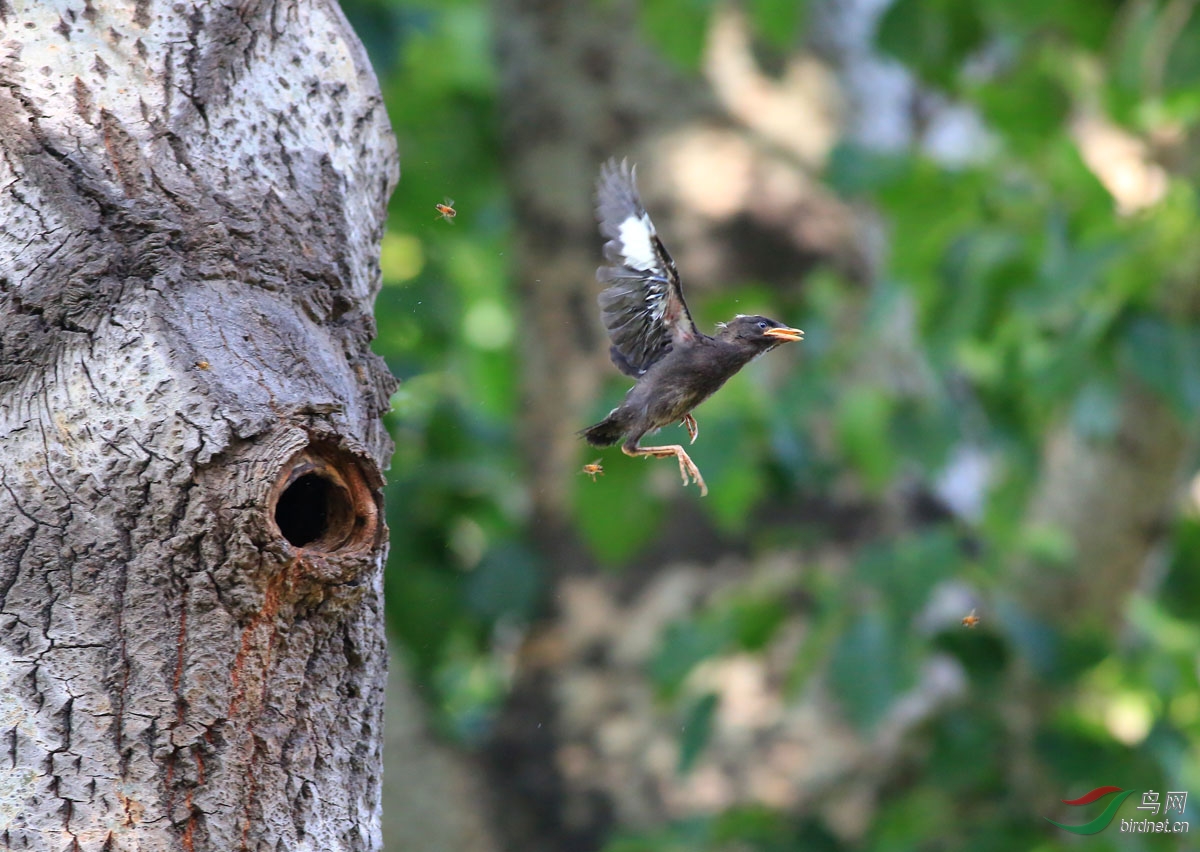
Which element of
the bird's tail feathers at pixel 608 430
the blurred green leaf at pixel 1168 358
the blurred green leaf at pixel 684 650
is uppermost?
the blurred green leaf at pixel 1168 358

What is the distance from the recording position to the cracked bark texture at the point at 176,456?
5.37 feet

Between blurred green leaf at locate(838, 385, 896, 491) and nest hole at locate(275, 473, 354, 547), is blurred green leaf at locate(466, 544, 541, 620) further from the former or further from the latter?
nest hole at locate(275, 473, 354, 547)

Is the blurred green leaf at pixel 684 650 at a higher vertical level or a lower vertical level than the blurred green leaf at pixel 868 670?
higher

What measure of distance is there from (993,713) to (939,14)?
2.87 metres

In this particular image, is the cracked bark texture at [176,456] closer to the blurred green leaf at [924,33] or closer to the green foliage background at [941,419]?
the green foliage background at [941,419]

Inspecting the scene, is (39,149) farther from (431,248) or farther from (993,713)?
(993,713)

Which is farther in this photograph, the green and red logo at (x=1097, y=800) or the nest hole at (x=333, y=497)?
the green and red logo at (x=1097, y=800)

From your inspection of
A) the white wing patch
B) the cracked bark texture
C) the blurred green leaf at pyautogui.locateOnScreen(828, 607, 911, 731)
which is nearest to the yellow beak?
the white wing patch

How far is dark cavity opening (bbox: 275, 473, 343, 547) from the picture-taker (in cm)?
184

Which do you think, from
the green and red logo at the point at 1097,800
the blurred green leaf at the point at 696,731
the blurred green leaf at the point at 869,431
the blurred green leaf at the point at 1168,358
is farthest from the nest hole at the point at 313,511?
the green and red logo at the point at 1097,800

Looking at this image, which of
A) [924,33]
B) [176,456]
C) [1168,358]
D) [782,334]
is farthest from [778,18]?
[176,456]

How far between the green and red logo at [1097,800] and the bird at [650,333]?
10.3ft

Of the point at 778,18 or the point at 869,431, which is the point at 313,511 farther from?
the point at 778,18

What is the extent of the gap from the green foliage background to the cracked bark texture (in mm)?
1726
